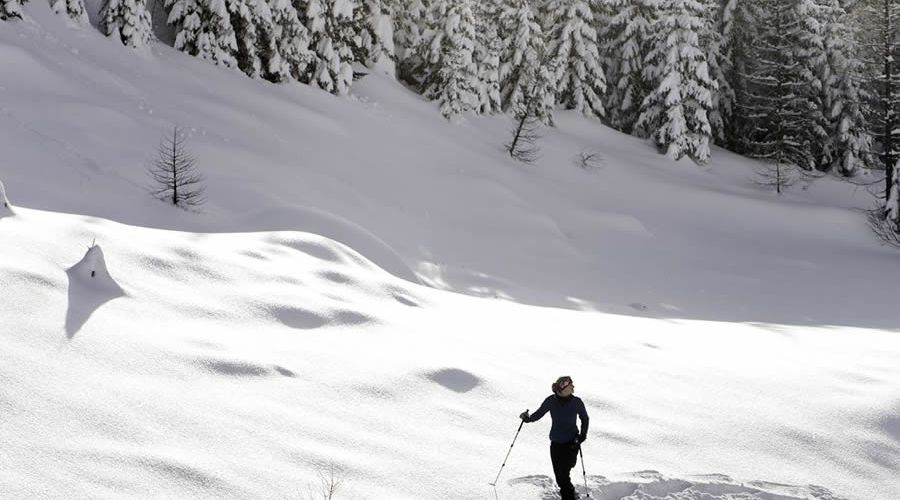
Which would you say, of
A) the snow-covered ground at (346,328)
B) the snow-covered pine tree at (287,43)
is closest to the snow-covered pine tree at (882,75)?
the snow-covered ground at (346,328)

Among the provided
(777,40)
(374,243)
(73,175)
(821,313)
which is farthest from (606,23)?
(73,175)

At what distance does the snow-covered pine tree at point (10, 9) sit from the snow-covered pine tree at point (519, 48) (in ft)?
63.8

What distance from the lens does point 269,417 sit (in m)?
8.20

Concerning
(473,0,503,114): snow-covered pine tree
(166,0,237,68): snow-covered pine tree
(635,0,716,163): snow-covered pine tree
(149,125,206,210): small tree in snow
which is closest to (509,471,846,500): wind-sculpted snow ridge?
(149,125,206,210): small tree in snow

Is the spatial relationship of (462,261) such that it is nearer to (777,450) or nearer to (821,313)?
(821,313)

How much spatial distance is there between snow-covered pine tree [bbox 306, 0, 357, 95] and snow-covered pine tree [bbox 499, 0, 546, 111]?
25.4 ft

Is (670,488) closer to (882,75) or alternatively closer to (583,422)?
(583,422)

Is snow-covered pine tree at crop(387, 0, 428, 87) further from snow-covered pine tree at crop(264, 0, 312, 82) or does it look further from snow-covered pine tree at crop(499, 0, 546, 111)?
snow-covered pine tree at crop(264, 0, 312, 82)

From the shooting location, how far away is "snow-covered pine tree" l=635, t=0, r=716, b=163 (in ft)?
117

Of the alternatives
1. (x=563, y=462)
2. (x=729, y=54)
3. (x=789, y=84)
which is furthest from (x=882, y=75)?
(x=563, y=462)

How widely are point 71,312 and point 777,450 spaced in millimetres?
8539

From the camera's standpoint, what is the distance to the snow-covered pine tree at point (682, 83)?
35.6 m

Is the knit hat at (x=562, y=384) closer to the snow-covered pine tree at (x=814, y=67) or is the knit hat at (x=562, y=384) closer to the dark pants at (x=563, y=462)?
the dark pants at (x=563, y=462)

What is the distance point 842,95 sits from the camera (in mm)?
36938
